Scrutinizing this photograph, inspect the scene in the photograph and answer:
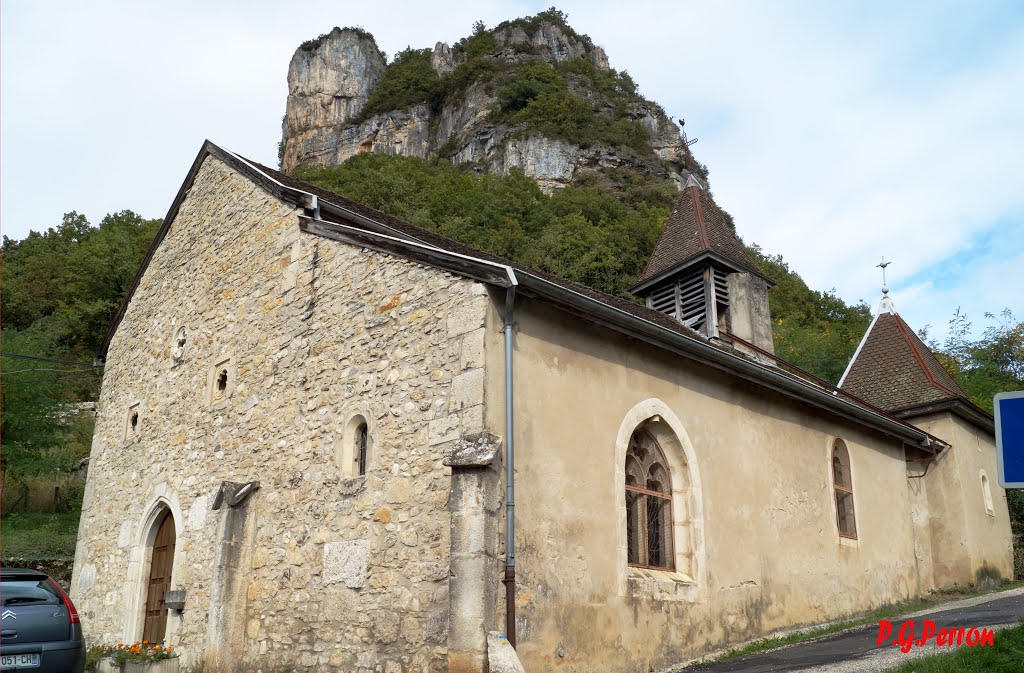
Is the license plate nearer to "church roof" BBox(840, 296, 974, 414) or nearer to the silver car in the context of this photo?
the silver car

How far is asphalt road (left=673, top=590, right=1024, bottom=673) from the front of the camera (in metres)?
7.84

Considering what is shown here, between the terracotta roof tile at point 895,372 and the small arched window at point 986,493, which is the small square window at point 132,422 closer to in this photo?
the terracotta roof tile at point 895,372

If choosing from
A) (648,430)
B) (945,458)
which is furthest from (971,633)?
(945,458)

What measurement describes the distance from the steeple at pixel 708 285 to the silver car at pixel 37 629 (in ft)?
49.5

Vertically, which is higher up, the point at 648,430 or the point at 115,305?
the point at 115,305

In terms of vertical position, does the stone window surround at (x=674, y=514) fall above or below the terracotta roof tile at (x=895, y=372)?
below

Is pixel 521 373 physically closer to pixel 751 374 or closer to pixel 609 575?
pixel 609 575

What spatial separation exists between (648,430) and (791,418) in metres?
3.16

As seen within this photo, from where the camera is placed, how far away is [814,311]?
4588cm

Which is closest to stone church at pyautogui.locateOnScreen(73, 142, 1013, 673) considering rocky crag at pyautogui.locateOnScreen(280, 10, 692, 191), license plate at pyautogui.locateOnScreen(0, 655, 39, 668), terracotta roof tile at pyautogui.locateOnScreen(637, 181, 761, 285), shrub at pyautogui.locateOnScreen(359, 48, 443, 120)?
license plate at pyautogui.locateOnScreen(0, 655, 39, 668)

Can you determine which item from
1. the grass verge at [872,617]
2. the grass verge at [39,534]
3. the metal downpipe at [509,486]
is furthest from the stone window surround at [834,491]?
the grass verge at [39,534]

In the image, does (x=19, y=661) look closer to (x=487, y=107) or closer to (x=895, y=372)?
(x=895, y=372)

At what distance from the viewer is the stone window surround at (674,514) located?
8953 mm

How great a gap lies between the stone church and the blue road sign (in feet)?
14.2
